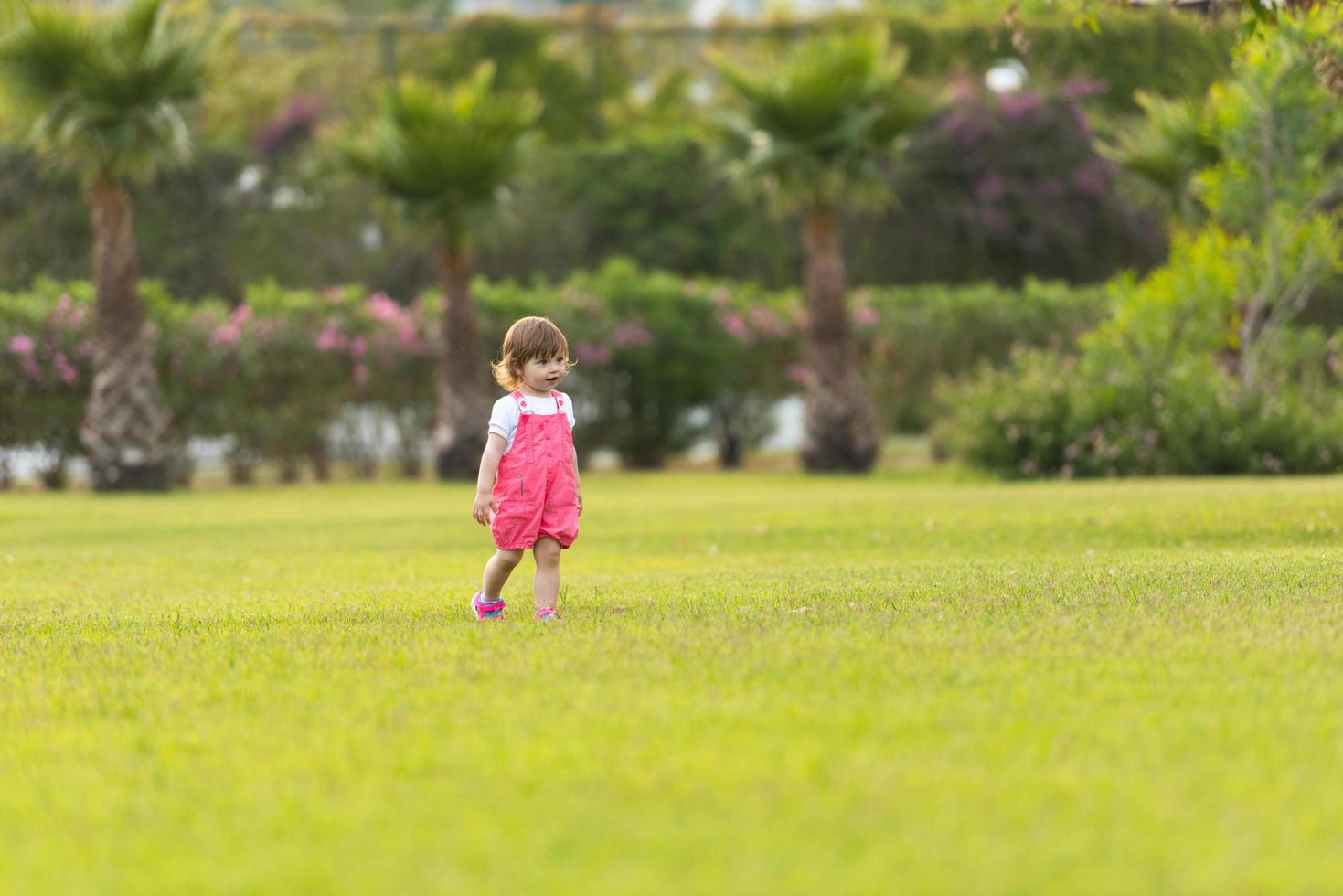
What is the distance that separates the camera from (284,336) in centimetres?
2288

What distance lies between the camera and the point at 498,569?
750 centimetres

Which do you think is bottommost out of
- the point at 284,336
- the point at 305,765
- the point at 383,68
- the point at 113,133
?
the point at 305,765

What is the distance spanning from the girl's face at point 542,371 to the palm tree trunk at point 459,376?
15293mm

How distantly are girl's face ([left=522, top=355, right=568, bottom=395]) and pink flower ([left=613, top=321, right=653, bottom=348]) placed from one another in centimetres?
1718

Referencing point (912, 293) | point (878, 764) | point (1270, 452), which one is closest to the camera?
point (878, 764)

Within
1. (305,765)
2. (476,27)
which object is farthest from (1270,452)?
(476,27)

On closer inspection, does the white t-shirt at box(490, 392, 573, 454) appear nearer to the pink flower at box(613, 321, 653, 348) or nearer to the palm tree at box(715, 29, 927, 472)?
the palm tree at box(715, 29, 927, 472)

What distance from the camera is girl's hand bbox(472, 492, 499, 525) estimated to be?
24.6 ft

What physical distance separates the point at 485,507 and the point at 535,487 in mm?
223

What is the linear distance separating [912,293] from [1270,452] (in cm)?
741

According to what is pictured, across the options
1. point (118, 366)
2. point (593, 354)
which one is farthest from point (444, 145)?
point (118, 366)

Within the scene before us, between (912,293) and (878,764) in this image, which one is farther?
(912,293)

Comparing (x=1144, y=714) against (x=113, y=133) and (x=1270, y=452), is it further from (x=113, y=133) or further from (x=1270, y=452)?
(x=113, y=133)

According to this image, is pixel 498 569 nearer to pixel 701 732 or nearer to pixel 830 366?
pixel 701 732
